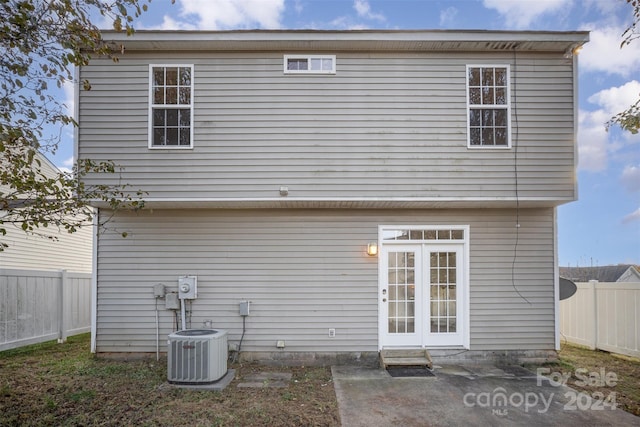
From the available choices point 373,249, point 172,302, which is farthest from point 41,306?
point 373,249

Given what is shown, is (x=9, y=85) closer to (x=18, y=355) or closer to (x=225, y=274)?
(x=225, y=274)

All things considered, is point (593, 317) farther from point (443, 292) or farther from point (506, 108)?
point (506, 108)

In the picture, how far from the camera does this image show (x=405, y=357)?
6.60 meters

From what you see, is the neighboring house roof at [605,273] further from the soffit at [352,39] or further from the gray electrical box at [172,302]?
the gray electrical box at [172,302]

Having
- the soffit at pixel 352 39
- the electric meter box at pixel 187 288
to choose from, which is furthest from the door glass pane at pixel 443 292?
the electric meter box at pixel 187 288

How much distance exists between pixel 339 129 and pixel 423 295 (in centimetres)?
330

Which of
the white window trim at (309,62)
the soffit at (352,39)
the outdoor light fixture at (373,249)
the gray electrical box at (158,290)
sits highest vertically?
the soffit at (352,39)

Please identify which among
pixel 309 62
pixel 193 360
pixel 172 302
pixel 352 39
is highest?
pixel 352 39

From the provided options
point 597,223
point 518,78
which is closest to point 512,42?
point 518,78

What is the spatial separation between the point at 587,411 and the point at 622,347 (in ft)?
11.2

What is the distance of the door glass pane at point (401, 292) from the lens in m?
6.93

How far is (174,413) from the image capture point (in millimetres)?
4559

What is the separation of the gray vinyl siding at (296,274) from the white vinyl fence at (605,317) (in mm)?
1567

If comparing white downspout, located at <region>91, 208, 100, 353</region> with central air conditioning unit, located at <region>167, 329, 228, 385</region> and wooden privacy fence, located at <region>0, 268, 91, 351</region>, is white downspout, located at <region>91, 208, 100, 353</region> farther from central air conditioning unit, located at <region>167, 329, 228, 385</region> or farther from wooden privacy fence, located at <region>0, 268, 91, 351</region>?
central air conditioning unit, located at <region>167, 329, 228, 385</region>
